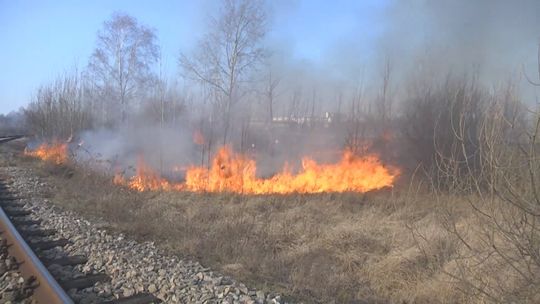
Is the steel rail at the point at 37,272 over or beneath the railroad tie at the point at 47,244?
over

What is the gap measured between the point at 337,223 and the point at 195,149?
11937mm

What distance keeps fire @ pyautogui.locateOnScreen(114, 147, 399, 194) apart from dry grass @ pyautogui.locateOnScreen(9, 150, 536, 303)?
1761 millimetres

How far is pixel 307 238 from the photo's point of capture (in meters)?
7.65

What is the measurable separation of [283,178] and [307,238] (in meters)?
6.88

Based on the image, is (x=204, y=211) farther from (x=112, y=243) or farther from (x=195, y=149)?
(x=195, y=149)

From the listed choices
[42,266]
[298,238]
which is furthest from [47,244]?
[298,238]

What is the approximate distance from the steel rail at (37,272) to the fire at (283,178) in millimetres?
7121

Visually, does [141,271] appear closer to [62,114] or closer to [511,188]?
[511,188]

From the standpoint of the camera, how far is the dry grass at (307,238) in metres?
5.30

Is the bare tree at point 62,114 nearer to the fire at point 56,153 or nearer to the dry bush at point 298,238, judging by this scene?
the fire at point 56,153

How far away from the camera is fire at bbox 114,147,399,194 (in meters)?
13.4

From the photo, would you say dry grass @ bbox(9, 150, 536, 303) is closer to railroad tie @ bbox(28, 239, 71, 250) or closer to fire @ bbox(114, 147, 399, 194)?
railroad tie @ bbox(28, 239, 71, 250)

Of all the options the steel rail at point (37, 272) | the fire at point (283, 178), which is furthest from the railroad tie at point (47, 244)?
the fire at point (283, 178)

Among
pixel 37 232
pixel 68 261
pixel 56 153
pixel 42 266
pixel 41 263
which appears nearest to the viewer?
pixel 42 266
